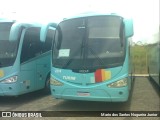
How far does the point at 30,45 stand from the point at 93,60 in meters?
2.92

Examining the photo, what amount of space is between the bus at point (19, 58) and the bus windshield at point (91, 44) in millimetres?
1414

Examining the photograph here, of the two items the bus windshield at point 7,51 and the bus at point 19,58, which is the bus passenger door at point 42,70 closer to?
the bus at point 19,58

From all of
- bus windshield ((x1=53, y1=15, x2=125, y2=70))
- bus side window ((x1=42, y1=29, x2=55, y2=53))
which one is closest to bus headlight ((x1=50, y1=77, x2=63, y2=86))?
bus windshield ((x1=53, y1=15, x2=125, y2=70))

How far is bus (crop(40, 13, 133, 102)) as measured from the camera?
7.62 meters

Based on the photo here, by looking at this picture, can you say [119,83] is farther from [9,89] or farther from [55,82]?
[9,89]

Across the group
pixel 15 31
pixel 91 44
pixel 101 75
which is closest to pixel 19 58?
pixel 15 31

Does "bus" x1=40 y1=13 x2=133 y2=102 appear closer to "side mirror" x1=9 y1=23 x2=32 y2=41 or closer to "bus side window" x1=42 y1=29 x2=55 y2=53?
"side mirror" x1=9 y1=23 x2=32 y2=41

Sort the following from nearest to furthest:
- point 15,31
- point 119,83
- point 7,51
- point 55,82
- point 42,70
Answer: point 119,83 → point 55,82 → point 15,31 → point 7,51 → point 42,70

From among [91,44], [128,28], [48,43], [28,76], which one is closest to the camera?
[128,28]

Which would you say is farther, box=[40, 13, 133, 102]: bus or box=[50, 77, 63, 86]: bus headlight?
box=[50, 77, 63, 86]: bus headlight

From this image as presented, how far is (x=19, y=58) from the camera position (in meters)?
9.25

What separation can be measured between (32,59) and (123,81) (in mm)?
3674

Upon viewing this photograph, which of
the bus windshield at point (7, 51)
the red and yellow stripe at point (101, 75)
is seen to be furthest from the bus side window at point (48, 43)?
the red and yellow stripe at point (101, 75)

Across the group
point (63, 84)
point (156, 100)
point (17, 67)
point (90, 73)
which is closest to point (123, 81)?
point (90, 73)
